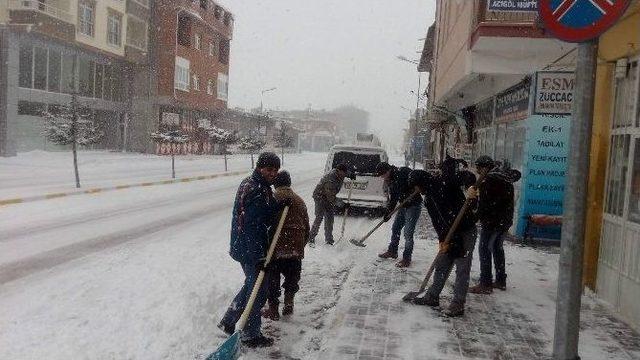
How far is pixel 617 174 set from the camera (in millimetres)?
6340

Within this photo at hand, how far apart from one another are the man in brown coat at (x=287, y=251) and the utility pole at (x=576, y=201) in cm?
293

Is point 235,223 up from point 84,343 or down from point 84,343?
up

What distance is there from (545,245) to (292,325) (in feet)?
23.9

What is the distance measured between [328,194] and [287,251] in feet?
13.5

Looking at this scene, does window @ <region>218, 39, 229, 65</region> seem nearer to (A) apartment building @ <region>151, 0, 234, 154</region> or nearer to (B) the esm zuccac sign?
(A) apartment building @ <region>151, 0, 234, 154</region>

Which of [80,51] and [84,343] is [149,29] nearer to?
[80,51]

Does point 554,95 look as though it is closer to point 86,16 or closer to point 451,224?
point 451,224

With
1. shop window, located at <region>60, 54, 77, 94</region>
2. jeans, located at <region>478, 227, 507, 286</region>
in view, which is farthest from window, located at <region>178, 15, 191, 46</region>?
jeans, located at <region>478, 227, 507, 286</region>

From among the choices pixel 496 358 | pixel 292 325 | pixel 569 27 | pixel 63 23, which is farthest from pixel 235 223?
pixel 63 23

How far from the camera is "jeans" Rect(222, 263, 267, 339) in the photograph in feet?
15.5

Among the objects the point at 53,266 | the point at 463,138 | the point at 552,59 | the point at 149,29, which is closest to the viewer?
the point at 53,266

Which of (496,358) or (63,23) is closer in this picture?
(496,358)

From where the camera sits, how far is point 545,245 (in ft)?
36.0

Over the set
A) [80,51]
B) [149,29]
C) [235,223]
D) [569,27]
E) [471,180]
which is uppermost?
[149,29]
